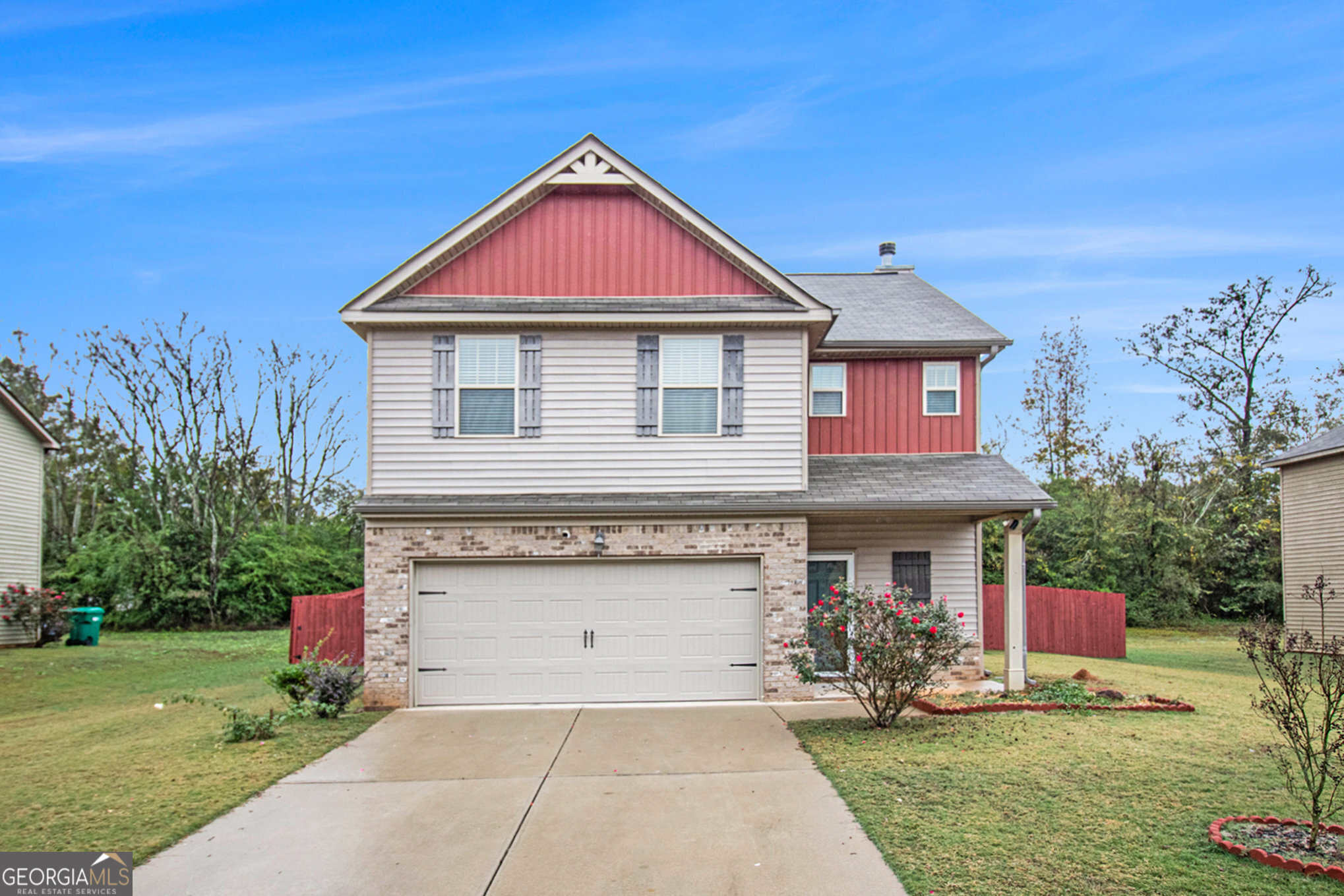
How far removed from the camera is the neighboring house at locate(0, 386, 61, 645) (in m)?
20.3

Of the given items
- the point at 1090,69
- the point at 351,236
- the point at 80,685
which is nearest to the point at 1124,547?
the point at 1090,69

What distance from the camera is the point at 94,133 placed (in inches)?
747

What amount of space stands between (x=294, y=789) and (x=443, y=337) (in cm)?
648

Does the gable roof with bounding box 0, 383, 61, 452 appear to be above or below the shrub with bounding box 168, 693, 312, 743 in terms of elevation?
above

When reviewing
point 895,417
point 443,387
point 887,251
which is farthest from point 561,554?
point 887,251

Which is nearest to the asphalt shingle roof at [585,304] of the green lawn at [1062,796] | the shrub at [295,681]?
the shrub at [295,681]

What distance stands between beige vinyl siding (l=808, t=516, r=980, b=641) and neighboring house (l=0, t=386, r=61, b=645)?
19.3m

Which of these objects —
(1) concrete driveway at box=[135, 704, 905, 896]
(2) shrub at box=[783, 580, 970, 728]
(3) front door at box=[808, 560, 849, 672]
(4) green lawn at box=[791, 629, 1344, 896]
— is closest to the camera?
(4) green lawn at box=[791, 629, 1344, 896]

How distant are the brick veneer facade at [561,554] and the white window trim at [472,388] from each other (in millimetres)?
1283

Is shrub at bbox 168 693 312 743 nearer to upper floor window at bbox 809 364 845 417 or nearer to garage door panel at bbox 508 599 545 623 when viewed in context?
garage door panel at bbox 508 599 545 623

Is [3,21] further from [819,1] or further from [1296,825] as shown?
[1296,825]

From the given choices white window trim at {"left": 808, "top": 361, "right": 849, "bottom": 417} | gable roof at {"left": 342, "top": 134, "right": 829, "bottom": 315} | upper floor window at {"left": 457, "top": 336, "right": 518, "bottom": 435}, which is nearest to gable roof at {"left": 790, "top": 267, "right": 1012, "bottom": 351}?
white window trim at {"left": 808, "top": 361, "right": 849, "bottom": 417}

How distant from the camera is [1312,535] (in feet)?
66.1

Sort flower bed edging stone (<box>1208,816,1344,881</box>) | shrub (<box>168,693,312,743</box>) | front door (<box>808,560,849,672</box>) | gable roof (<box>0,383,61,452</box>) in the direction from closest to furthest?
flower bed edging stone (<box>1208,816,1344,881</box>), shrub (<box>168,693,312,743</box>), front door (<box>808,560,849,672</box>), gable roof (<box>0,383,61,452</box>)
